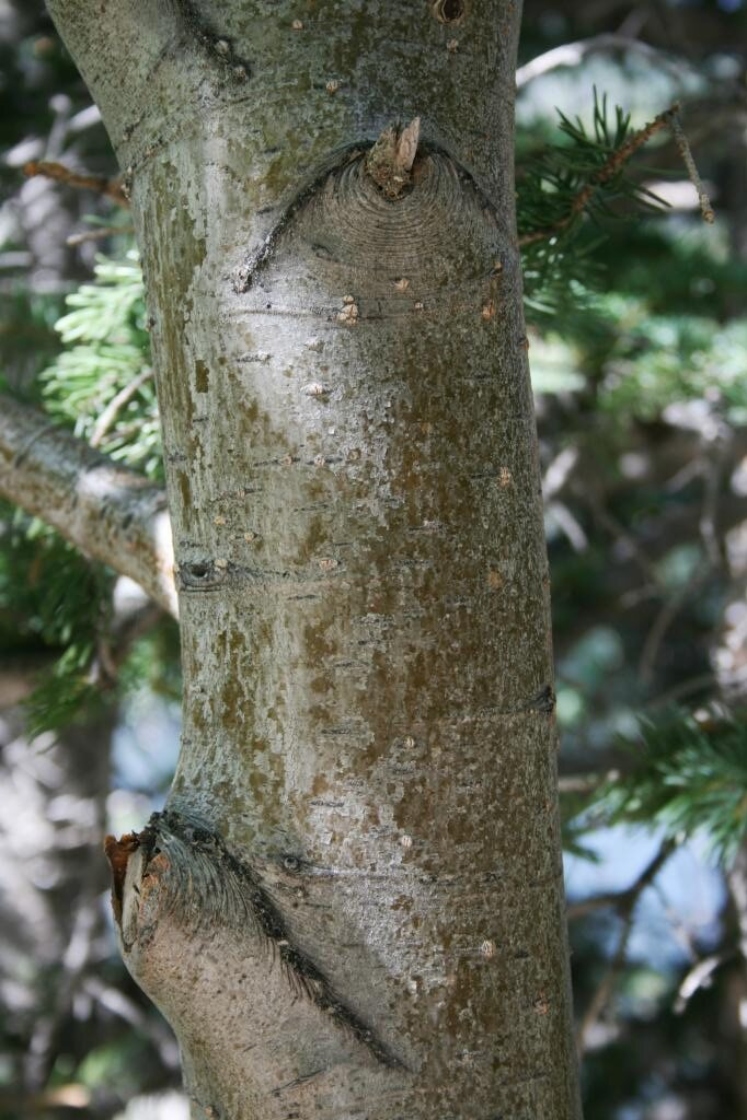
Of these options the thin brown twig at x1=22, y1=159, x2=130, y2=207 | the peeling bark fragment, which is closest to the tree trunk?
the peeling bark fragment

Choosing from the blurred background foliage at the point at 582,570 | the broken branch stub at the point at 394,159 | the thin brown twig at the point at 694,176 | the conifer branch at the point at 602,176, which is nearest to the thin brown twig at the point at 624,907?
the blurred background foliage at the point at 582,570

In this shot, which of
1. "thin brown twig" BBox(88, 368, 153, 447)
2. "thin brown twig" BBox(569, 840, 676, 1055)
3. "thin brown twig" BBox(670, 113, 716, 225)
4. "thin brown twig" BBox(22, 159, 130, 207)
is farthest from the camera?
"thin brown twig" BBox(569, 840, 676, 1055)

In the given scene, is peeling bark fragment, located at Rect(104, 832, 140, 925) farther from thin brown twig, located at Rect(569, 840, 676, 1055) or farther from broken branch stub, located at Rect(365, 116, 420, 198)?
thin brown twig, located at Rect(569, 840, 676, 1055)

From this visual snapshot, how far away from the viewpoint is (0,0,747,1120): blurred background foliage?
1.17m

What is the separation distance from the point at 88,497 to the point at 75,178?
26 centimetres

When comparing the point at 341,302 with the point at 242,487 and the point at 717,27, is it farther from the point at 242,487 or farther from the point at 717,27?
the point at 717,27

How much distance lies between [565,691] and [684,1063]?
1.14 metres

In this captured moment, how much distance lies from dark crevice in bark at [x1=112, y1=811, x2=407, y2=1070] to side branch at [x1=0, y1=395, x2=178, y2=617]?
258 mm

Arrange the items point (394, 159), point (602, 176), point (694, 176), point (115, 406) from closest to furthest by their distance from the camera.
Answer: point (394, 159) < point (694, 176) < point (602, 176) < point (115, 406)

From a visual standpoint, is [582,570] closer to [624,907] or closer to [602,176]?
[624,907]

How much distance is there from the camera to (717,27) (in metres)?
3.35

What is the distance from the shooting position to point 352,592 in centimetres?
60

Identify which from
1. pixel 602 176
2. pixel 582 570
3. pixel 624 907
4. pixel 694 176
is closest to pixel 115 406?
pixel 602 176

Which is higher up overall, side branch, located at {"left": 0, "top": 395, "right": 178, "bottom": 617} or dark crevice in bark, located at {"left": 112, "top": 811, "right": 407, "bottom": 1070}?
side branch, located at {"left": 0, "top": 395, "right": 178, "bottom": 617}
